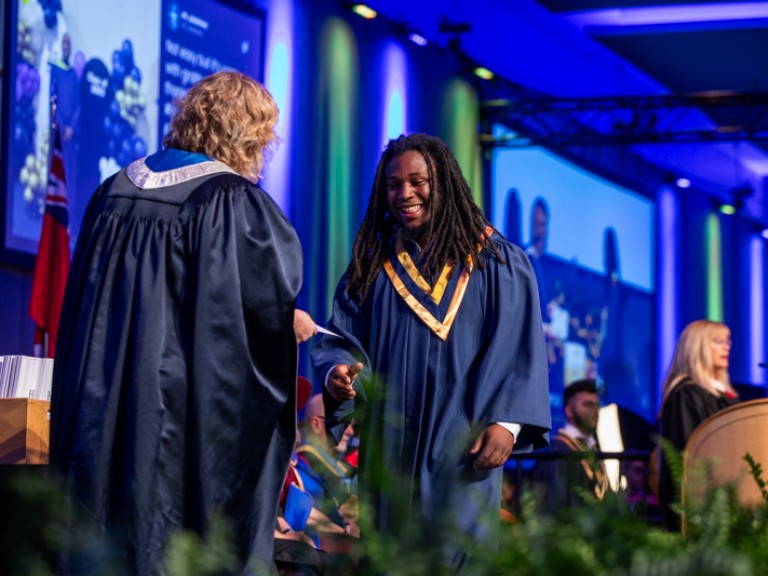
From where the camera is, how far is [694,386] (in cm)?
738

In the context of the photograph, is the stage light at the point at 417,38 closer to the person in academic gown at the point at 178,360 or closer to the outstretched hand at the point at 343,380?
the outstretched hand at the point at 343,380

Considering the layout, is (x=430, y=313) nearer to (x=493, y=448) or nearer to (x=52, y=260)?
(x=493, y=448)

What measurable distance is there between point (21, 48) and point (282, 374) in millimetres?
4103

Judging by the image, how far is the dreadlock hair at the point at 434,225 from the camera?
12.2 ft

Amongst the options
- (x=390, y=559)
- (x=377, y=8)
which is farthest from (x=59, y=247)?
Result: (x=390, y=559)

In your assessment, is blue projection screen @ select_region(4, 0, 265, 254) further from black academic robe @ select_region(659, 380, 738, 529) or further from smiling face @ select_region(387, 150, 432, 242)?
A: smiling face @ select_region(387, 150, 432, 242)

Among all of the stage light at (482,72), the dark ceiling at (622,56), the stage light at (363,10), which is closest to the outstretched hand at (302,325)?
the stage light at (363,10)

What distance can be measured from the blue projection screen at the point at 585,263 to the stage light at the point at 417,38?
1976 mm

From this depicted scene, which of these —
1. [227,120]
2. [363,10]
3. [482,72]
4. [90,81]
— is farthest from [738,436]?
[482,72]

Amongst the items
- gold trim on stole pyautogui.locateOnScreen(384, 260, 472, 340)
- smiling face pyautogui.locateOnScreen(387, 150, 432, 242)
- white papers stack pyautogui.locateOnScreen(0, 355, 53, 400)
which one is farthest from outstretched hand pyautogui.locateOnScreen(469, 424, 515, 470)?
white papers stack pyautogui.locateOnScreen(0, 355, 53, 400)

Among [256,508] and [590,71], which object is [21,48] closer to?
[256,508]

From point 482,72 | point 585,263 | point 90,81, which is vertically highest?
point 482,72

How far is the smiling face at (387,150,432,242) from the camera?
3.74 metres

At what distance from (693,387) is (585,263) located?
7503mm
